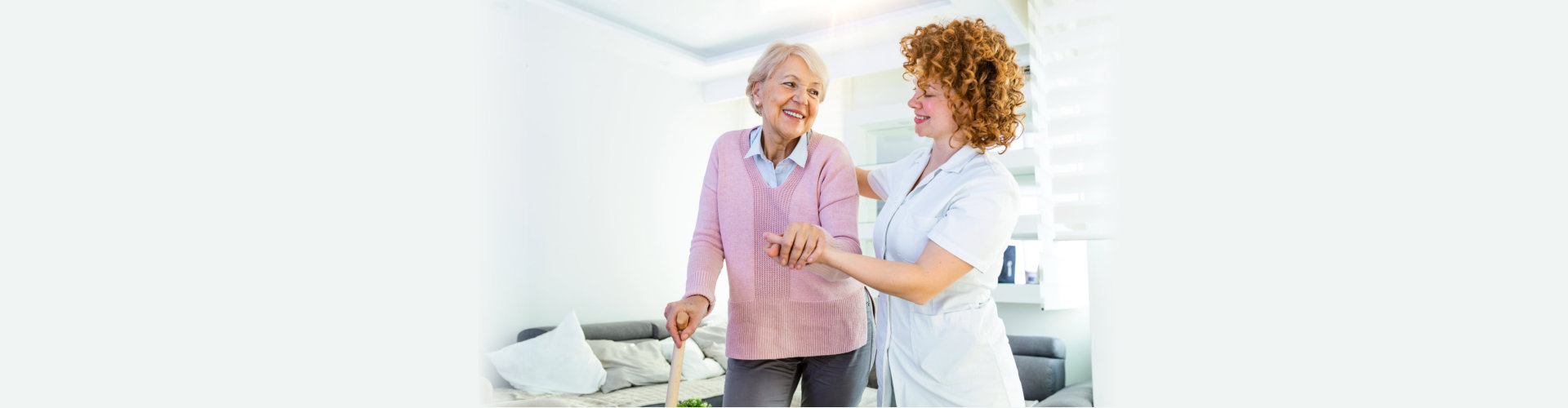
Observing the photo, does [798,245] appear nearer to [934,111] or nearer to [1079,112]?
[934,111]

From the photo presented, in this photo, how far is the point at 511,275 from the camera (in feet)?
14.4

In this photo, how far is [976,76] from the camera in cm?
124

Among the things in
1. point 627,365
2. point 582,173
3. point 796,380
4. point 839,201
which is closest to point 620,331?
point 627,365

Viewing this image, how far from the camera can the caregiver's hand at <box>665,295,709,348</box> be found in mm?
1240

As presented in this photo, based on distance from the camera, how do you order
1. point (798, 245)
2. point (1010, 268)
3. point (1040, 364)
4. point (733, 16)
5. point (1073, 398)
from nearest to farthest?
point (798, 245) → point (1073, 398) → point (1040, 364) → point (1010, 268) → point (733, 16)

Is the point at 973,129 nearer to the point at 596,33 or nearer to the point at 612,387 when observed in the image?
the point at 612,387

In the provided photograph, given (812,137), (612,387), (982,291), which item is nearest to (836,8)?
(612,387)

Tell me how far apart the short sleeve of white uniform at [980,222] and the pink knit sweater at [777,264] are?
25cm

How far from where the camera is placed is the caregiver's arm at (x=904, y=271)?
3.75 feet

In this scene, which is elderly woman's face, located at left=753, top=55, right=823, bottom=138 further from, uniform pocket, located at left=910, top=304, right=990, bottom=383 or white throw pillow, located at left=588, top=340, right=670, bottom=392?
white throw pillow, located at left=588, top=340, right=670, bottom=392

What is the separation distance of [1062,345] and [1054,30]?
193 centimetres

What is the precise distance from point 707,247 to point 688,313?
0.20 m

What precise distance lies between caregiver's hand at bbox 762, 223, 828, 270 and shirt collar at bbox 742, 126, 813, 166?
35cm

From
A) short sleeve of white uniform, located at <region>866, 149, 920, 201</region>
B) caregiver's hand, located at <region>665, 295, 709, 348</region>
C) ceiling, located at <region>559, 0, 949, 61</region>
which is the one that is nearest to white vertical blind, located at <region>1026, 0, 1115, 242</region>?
short sleeve of white uniform, located at <region>866, 149, 920, 201</region>
